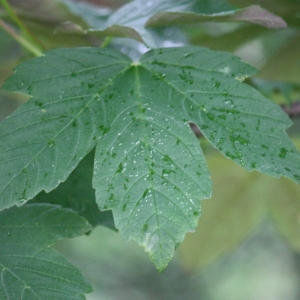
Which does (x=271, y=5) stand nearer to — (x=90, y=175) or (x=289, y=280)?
(x=90, y=175)

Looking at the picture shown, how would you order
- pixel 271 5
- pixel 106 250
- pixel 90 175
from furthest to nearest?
pixel 106 250 < pixel 271 5 < pixel 90 175

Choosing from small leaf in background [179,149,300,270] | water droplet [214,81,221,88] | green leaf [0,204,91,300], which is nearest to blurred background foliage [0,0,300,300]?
small leaf in background [179,149,300,270]

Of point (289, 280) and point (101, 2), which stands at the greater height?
point (101, 2)

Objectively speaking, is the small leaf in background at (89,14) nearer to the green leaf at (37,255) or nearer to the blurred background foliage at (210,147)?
the blurred background foliage at (210,147)

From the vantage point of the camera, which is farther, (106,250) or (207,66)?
(106,250)

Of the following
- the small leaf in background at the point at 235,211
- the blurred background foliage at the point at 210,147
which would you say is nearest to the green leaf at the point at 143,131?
the blurred background foliage at the point at 210,147

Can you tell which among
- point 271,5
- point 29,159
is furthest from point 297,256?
point 29,159
